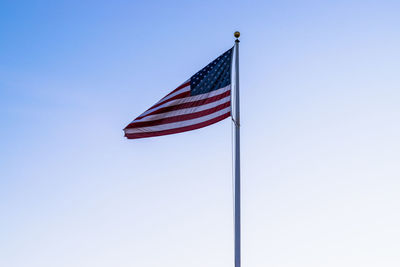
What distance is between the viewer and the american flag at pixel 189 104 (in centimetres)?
1652

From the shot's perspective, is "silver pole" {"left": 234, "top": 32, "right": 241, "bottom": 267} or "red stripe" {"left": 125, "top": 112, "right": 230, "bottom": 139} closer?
"silver pole" {"left": 234, "top": 32, "right": 241, "bottom": 267}

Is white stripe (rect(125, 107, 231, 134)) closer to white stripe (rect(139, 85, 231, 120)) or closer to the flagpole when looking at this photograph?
white stripe (rect(139, 85, 231, 120))

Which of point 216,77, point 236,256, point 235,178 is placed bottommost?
point 236,256

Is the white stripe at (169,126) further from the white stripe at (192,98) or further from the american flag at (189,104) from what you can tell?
the white stripe at (192,98)

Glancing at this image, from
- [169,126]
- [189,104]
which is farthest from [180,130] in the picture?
[189,104]

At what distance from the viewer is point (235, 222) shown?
14.3 metres

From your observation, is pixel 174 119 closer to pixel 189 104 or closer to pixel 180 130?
pixel 180 130

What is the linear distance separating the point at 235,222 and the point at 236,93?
4.40 meters

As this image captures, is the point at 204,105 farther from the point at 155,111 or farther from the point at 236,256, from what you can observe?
the point at 236,256

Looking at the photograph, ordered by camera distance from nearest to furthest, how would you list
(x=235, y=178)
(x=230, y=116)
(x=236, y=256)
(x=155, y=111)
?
1. (x=236, y=256)
2. (x=235, y=178)
3. (x=230, y=116)
4. (x=155, y=111)

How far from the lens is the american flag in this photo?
16516 millimetres

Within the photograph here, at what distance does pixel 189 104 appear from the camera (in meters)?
16.9

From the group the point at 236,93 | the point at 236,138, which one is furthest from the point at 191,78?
the point at 236,138

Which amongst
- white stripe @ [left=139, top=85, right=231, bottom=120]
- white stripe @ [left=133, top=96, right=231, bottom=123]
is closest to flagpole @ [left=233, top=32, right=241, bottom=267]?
white stripe @ [left=139, top=85, right=231, bottom=120]
